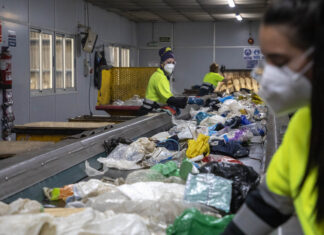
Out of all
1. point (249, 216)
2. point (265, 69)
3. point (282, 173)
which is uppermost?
point (265, 69)

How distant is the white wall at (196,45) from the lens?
61.7 feet

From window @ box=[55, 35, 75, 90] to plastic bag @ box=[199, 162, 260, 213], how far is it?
364 inches

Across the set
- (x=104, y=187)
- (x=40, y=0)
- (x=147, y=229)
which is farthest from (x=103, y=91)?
(x=147, y=229)

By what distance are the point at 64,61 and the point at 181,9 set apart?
5017mm

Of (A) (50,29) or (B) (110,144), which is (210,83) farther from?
(B) (110,144)

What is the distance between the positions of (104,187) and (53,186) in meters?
0.48

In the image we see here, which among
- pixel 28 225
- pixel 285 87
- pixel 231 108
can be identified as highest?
pixel 285 87

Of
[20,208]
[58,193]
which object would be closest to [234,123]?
[58,193]

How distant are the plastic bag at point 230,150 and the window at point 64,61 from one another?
8.01 meters

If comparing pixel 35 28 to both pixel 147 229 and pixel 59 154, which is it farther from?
pixel 147 229

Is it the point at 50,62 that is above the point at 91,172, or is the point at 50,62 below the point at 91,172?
above

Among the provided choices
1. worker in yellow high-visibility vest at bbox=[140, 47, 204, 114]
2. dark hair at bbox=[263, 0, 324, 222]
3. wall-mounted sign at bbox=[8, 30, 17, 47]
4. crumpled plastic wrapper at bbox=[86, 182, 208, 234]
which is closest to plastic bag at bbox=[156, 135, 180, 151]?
crumpled plastic wrapper at bbox=[86, 182, 208, 234]

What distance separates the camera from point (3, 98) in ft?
28.5

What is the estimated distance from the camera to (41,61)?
10.6 metres
